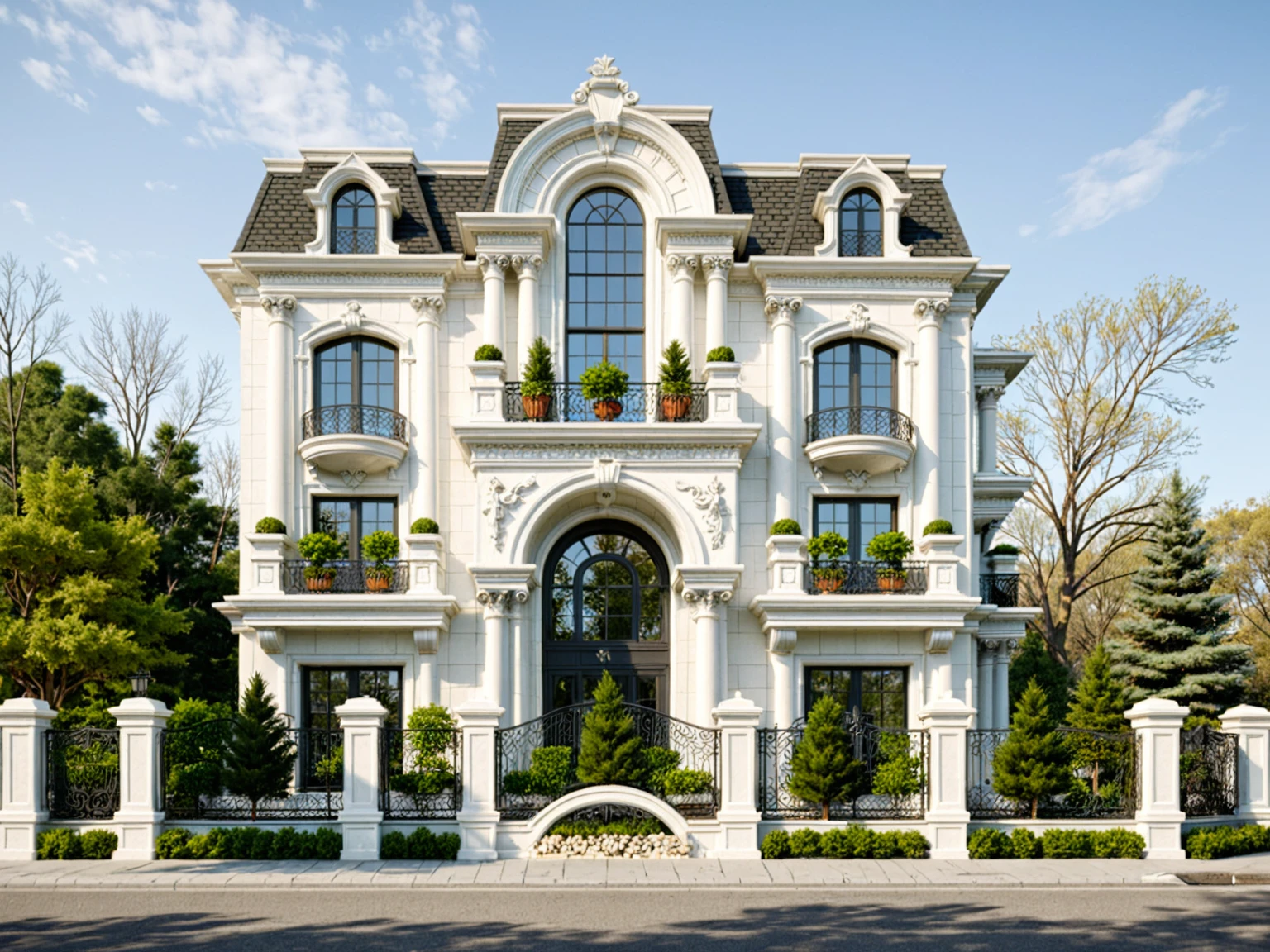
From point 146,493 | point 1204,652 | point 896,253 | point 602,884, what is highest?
point 896,253

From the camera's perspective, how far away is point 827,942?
1040 centimetres

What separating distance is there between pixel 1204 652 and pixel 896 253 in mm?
12034

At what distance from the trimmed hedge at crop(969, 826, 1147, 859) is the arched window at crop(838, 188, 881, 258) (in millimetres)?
11224

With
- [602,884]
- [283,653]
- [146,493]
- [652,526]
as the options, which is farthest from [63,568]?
[602,884]

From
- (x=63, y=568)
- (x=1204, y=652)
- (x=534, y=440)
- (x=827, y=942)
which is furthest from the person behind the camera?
(x=1204, y=652)

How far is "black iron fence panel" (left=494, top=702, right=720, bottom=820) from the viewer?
627 inches

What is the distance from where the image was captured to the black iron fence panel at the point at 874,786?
1582 centimetres

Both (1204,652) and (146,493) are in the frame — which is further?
(146,493)

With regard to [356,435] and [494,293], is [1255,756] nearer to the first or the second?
[494,293]

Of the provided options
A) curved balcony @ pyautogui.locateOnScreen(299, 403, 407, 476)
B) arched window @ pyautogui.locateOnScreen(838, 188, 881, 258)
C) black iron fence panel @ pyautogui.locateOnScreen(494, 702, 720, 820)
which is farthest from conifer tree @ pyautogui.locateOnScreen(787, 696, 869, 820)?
arched window @ pyautogui.locateOnScreen(838, 188, 881, 258)

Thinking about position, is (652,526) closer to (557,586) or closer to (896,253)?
(557,586)

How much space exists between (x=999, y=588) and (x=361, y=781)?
13.8 m

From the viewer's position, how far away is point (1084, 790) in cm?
1638

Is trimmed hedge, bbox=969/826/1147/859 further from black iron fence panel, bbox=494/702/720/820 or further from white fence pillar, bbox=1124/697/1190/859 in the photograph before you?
black iron fence panel, bbox=494/702/720/820
